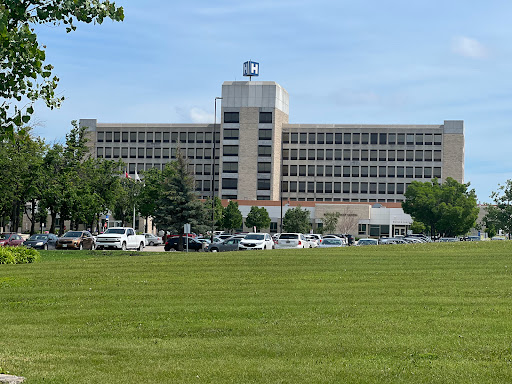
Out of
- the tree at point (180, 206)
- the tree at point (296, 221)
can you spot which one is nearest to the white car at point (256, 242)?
the tree at point (180, 206)

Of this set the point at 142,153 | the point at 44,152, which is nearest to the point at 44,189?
the point at 44,152

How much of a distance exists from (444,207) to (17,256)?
73827 mm

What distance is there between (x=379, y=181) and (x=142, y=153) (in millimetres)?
47121

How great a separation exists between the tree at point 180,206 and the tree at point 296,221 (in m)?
46.1

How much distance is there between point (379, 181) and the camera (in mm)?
140875

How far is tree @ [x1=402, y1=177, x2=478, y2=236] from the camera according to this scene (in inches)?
3804

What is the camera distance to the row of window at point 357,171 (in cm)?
13938

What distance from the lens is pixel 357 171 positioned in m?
141

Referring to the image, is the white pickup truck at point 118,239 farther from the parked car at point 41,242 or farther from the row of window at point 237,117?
the row of window at point 237,117

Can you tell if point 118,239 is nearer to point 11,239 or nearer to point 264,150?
point 11,239

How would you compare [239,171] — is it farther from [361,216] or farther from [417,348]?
[417,348]

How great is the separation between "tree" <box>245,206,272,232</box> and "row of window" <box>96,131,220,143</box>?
2769cm

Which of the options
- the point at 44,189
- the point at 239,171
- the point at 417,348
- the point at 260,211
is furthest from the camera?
the point at 239,171

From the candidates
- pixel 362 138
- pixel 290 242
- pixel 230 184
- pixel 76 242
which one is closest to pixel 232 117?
pixel 230 184
